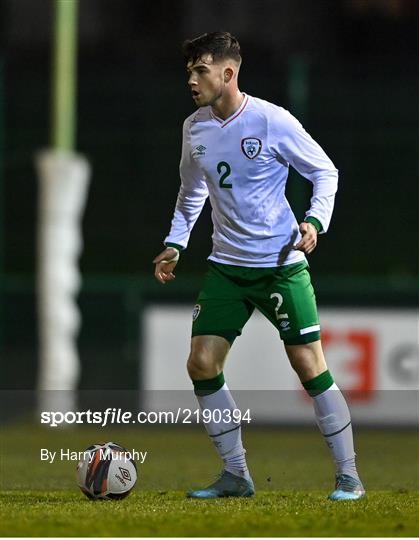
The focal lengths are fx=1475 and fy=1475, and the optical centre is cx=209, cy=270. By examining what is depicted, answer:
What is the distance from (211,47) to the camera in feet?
24.0

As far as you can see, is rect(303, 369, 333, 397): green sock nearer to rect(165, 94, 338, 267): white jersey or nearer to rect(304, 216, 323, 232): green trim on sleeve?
rect(165, 94, 338, 267): white jersey

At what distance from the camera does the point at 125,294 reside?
50.7 feet

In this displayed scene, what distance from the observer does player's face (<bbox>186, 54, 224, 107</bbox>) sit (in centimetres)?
729

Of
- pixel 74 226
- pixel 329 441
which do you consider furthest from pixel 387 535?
pixel 74 226

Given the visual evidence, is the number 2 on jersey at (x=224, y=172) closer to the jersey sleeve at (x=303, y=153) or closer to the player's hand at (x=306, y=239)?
the jersey sleeve at (x=303, y=153)

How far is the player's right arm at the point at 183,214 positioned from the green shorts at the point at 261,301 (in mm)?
299

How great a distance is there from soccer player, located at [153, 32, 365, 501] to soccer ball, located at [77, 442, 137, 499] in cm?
51

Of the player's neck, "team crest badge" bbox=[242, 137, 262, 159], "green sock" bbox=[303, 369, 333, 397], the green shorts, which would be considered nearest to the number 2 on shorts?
the green shorts

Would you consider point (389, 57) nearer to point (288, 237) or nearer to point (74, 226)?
point (74, 226)

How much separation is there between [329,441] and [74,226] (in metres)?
7.53

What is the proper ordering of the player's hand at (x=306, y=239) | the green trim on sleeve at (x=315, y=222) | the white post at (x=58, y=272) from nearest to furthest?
the player's hand at (x=306, y=239) < the green trim on sleeve at (x=315, y=222) < the white post at (x=58, y=272)

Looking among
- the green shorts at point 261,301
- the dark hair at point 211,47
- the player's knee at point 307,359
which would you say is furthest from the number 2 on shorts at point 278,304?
the dark hair at point 211,47

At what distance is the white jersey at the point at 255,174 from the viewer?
730cm

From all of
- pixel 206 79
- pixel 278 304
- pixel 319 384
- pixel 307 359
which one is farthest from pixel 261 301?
pixel 206 79
